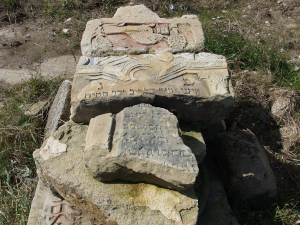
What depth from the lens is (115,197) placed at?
2039 mm

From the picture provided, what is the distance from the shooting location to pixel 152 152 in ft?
6.36

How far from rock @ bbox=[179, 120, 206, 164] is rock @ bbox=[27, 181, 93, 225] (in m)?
1.08

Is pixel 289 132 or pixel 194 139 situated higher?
pixel 194 139

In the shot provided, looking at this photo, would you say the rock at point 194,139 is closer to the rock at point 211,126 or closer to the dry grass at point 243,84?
the rock at point 211,126

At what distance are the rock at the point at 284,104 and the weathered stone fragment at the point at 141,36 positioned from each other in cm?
147

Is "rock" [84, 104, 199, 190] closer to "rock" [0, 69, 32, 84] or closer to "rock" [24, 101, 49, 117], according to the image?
"rock" [24, 101, 49, 117]

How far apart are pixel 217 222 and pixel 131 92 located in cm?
146

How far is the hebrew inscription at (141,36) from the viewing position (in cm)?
332

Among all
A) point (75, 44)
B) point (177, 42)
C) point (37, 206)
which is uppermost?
point (177, 42)

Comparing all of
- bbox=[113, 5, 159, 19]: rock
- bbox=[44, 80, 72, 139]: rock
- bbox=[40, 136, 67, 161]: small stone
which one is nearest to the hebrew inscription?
bbox=[44, 80, 72, 139]: rock

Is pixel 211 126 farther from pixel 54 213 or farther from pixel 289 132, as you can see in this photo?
pixel 54 213

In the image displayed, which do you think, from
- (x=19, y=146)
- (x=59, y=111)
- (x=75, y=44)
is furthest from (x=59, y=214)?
(x=75, y=44)

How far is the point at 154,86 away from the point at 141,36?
1180 mm

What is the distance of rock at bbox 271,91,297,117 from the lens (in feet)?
12.5
